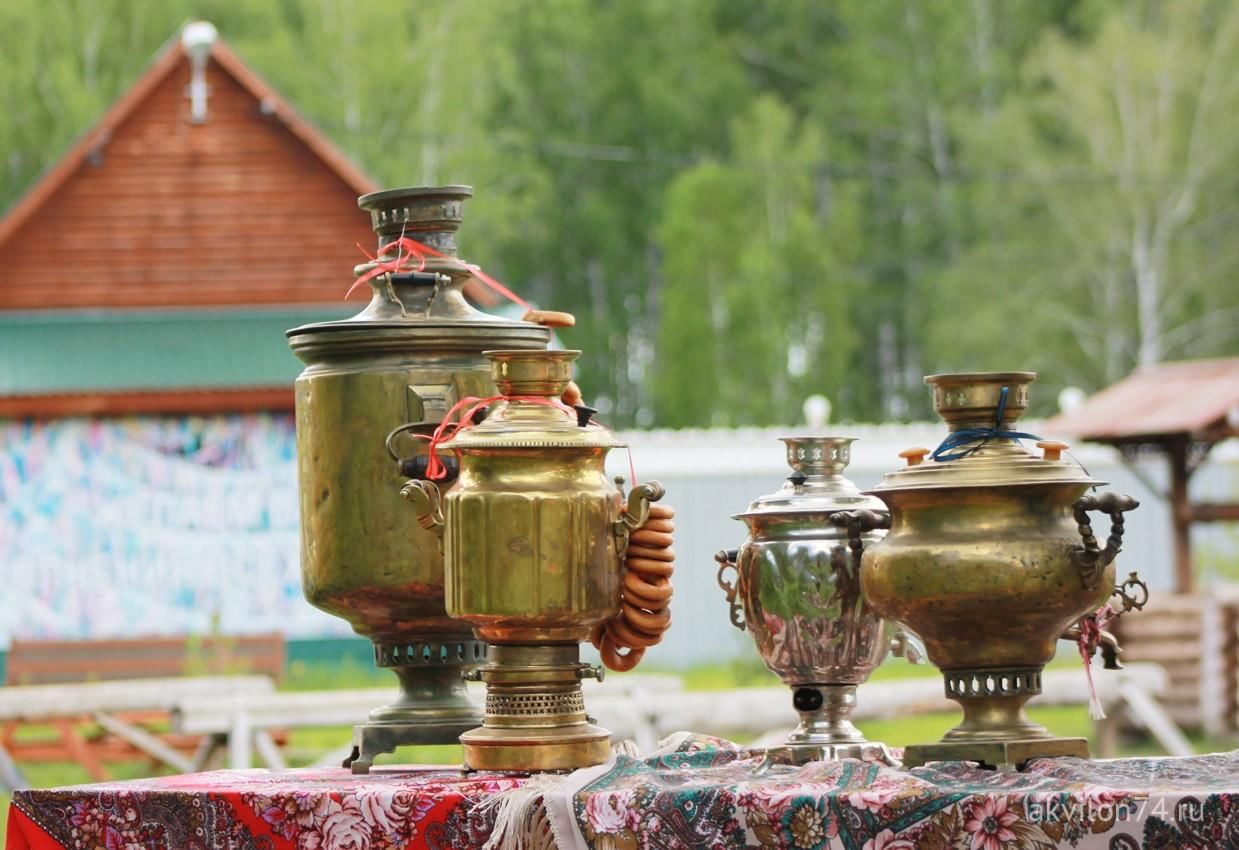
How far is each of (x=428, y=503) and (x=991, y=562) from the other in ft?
2.92

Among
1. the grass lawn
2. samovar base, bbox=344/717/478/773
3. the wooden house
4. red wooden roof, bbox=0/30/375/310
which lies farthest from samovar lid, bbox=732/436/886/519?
red wooden roof, bbox=0/30/375/310

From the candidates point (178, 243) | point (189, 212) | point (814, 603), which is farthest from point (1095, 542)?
point (189, 212)

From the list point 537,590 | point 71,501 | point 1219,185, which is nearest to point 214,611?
point 71,501

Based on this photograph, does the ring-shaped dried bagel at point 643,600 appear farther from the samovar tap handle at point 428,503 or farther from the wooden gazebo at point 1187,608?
the wooden gazebo at point 1187,608

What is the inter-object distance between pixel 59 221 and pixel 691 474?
5638mm

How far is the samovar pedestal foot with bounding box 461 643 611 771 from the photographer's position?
316 centimetres

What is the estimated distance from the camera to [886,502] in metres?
2.98

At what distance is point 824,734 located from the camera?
3.25 m

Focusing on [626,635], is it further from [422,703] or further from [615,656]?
[422,703]

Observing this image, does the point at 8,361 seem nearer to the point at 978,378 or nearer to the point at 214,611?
the point at 214,611

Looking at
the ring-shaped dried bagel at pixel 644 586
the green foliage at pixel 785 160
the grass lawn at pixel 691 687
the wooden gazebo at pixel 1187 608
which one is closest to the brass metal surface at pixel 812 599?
the ring-shaped dried bagel at pixel 644 586

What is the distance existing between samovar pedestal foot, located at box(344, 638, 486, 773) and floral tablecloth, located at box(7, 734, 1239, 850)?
0.42 ft

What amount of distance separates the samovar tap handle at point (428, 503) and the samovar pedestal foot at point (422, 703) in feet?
1.09

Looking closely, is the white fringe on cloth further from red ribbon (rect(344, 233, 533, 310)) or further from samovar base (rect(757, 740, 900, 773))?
red ribbon (rect(344, 233, 533, 310))
